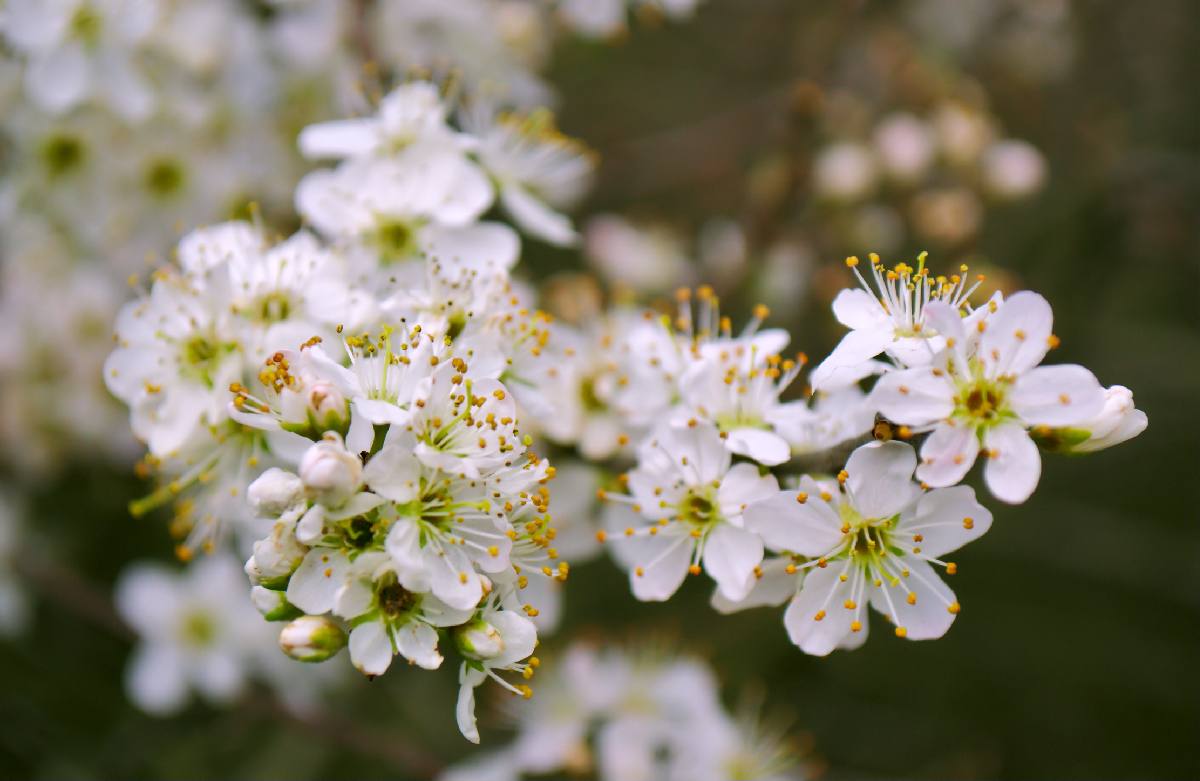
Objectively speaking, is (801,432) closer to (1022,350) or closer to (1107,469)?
(1022,350)

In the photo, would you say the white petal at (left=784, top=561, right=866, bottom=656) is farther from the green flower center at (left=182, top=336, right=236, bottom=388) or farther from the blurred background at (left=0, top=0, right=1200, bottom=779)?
the green flower center at (left=182, top=336, right=236, bottom=388)

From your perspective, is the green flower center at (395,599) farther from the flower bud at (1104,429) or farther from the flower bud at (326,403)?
the flower bud at (1104,429)

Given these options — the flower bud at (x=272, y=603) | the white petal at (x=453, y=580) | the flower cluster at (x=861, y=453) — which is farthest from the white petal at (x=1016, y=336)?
→ the flower bud at (x=272, y=603)

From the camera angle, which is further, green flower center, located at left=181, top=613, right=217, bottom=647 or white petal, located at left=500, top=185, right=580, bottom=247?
green flower center, located at left=181, top=613, right=217, bottom=647

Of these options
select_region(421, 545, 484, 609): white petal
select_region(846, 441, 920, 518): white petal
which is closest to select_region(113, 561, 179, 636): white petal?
select_region(421, 545, 484, 609): white petal

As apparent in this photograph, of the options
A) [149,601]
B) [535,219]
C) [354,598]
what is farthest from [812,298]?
[149,601]

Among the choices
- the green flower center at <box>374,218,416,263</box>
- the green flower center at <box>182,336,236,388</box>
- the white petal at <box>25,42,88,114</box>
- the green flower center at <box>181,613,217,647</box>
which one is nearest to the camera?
the green flower center at <box>182,336,236,388</box>
